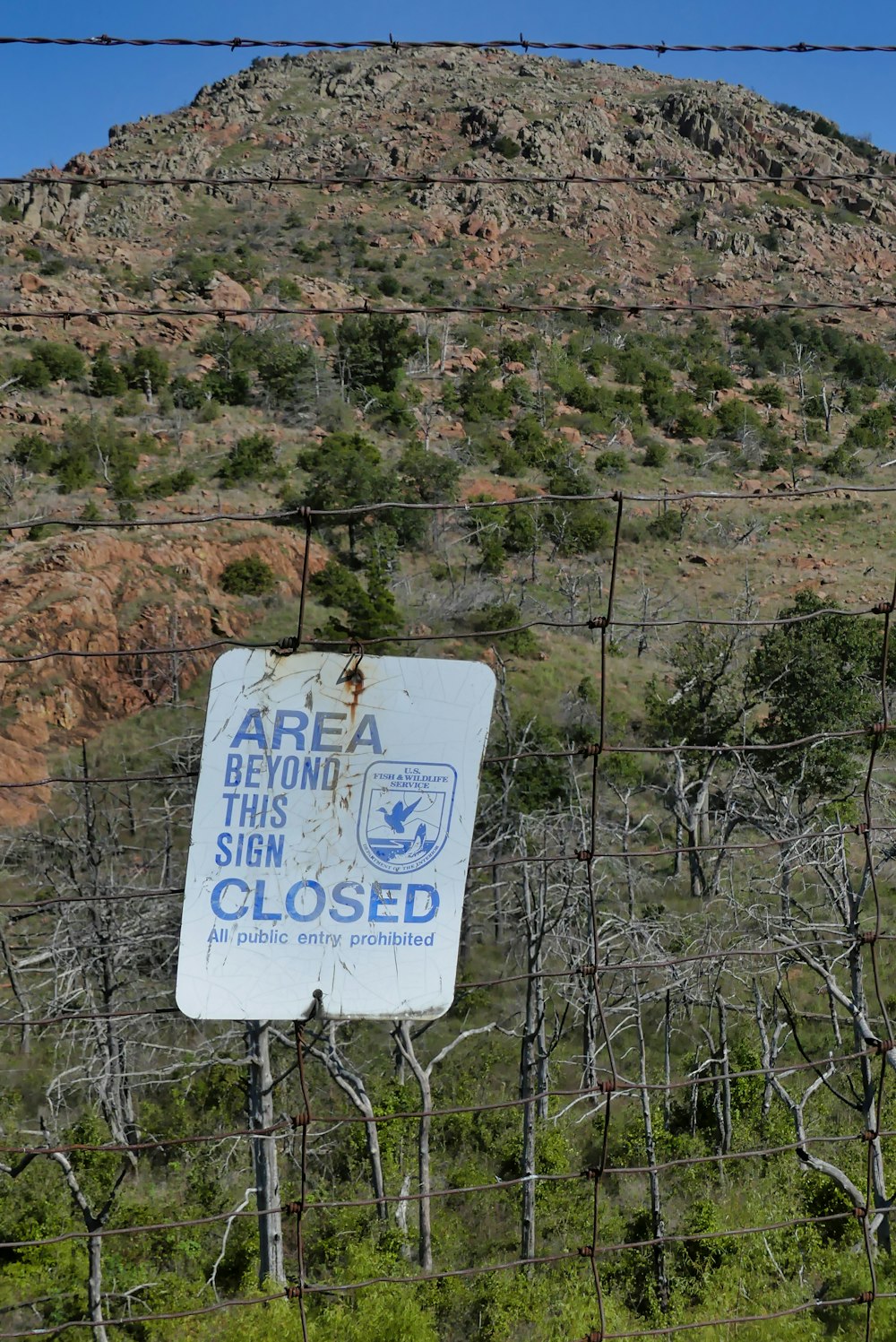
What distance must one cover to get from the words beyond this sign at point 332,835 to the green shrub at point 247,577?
71.5ft

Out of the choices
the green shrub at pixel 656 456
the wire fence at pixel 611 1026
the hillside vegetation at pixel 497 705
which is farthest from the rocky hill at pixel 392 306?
the wire fence at pixel 611 1026

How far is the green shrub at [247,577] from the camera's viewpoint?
24297 millimetres

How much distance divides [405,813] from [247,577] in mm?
22249

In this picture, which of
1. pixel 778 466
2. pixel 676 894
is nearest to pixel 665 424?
pixel 778 466

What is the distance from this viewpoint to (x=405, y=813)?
2.90m

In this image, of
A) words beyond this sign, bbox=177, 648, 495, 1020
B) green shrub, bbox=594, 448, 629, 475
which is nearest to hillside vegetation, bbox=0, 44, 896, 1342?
words beyond this sign, bbox=177, 648, 495, 1020

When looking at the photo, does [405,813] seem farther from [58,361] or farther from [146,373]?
[146,373]

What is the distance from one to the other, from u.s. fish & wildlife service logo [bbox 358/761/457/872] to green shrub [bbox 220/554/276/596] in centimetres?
2186

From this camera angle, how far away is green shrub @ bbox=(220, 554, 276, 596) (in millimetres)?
24297

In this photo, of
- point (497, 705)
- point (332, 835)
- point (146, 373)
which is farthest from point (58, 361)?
point (332, 835)

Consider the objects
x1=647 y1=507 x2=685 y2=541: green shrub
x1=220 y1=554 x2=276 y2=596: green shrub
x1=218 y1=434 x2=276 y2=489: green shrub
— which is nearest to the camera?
x1=220 y1=554 x2=276 y2=596: green shrub

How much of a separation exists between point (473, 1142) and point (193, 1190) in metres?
3.56

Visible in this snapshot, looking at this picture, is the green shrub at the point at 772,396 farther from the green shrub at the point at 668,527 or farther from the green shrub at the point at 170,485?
the green shrub at the point at 170,485

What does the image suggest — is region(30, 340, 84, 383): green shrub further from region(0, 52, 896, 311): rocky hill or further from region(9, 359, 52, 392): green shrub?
region(0, 52, 896, 311): rocky hill
